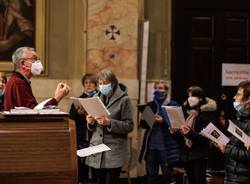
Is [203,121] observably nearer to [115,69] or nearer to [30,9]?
[115,69]

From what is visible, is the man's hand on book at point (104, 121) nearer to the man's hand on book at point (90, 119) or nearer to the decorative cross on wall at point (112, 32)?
the man's hand on book at point (90, 119)

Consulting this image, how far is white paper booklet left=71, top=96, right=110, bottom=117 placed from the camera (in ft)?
19.1

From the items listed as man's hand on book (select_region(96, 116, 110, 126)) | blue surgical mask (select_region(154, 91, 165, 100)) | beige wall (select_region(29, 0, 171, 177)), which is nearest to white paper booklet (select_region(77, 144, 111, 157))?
man's hand on book (select_region(96, 116, 110, 126))

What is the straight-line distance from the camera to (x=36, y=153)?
114 inches

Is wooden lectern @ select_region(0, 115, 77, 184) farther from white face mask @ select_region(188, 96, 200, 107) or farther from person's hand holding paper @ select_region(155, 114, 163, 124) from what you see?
person's hand holding paper @ select_region(155, 114, 163, 124)

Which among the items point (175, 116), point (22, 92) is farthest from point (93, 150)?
point (22, 92)

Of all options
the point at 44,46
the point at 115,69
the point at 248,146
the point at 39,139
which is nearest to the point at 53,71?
the point at 44,46

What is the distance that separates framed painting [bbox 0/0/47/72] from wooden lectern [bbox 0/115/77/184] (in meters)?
5.58

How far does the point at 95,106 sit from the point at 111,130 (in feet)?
1.11

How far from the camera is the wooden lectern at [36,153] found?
111 inches

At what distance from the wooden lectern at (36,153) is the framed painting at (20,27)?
558 cm

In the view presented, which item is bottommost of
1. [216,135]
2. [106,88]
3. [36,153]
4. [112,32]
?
[216,135]

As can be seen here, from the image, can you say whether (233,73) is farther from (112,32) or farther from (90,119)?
(90,119)

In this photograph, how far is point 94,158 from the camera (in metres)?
6.08
